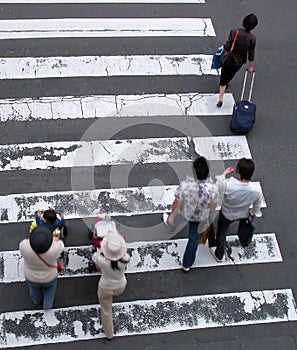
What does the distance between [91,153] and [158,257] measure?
2.13 m

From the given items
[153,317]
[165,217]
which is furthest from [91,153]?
[153,317]

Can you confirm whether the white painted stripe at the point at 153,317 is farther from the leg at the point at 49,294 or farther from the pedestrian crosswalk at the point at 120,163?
the leg at the point at 49,294

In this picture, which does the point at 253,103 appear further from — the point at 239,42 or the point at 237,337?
the point at 237,337

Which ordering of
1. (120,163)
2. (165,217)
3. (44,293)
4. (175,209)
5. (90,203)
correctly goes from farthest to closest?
(120,163), (90,203), (165,217), (175,209), (44,293)

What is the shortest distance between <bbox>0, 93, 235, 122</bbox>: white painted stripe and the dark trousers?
2666 mm

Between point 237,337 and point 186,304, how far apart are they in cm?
78

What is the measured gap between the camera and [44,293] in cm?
866

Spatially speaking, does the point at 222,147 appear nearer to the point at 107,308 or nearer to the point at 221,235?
the point at 221,235

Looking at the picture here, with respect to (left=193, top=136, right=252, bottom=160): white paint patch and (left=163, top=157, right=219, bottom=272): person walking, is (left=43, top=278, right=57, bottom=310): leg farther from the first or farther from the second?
(left=193, top=136, right=252, bottom=160): white paint patch

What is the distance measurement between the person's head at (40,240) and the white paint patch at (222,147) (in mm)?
3756

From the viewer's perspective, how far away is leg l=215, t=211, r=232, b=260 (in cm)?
905

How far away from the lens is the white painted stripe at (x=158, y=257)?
30.2 ft

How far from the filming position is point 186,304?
9086mm

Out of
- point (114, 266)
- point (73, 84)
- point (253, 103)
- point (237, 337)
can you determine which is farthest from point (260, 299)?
A: point (73, 84)
